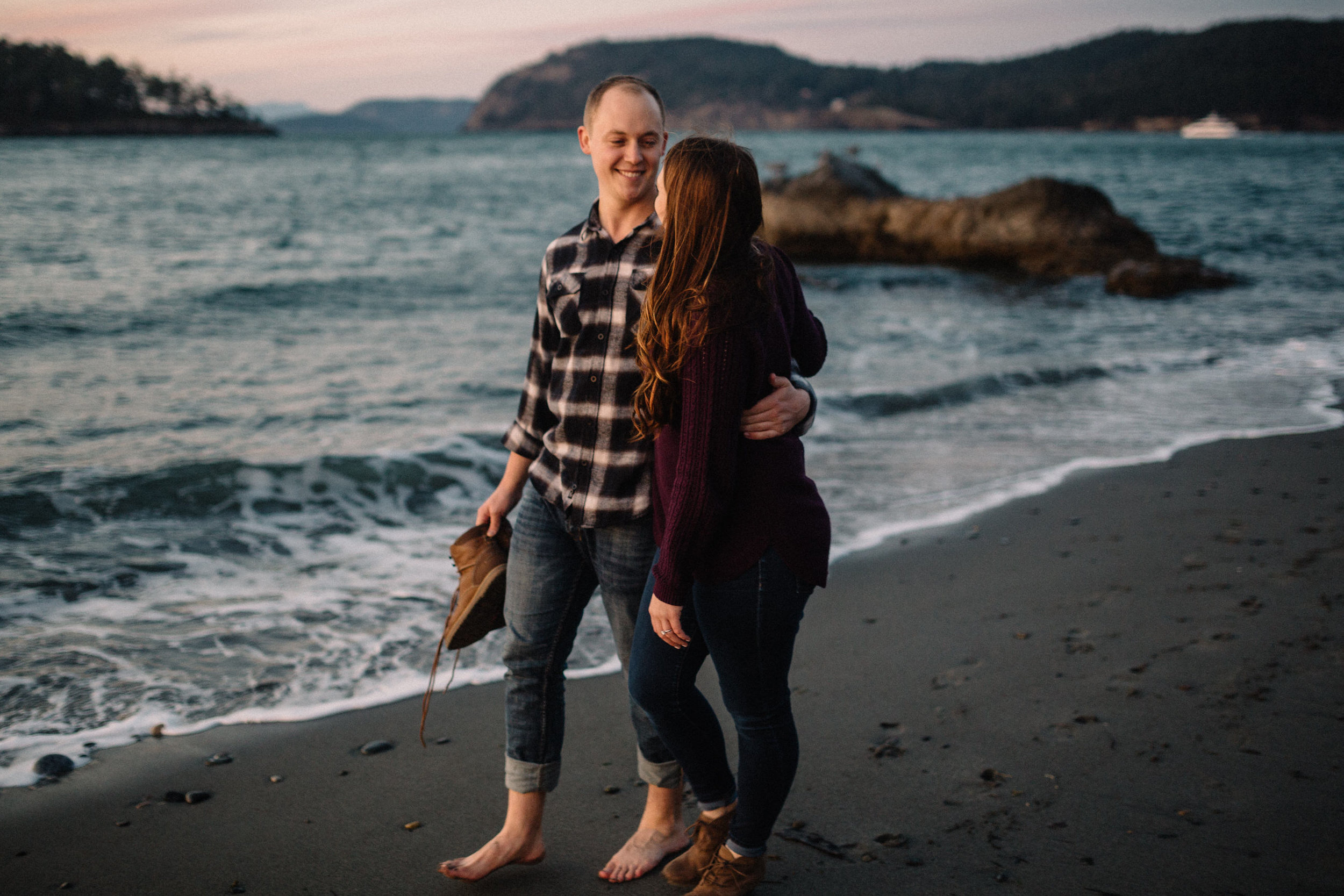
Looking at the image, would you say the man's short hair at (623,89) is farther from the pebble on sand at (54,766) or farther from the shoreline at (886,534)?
the pebble on sand at (54,766)

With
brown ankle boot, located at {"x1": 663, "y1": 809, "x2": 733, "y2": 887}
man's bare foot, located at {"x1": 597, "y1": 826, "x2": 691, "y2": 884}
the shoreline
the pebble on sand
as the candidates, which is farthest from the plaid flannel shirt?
the pebble on sand

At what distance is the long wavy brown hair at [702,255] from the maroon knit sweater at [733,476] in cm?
5

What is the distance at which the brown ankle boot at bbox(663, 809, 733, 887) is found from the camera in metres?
2.42

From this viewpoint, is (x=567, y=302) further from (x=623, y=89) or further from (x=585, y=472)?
(x=623, y=89)

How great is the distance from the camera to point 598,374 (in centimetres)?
227

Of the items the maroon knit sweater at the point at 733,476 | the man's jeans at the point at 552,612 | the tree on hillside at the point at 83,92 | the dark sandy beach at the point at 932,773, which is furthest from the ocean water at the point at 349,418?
the tree on hillside at the point at 83,92

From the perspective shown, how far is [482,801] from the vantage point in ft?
9.77

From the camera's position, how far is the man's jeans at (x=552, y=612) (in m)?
2.30

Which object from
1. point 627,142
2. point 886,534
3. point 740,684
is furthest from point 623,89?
point 886,534

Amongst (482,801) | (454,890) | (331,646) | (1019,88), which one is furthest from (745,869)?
(1019,88)

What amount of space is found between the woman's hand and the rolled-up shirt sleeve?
2.14ft

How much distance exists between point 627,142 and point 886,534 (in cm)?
368

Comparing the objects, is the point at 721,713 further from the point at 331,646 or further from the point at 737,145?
the point at 737,145

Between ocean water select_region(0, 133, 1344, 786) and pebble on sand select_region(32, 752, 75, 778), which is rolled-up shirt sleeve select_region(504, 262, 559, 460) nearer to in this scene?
ocean water select_region(0, 133, 1344, 786)
